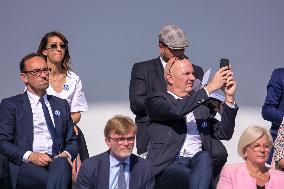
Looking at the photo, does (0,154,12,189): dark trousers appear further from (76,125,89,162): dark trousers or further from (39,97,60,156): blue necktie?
(76,125,89,162): dark trousers

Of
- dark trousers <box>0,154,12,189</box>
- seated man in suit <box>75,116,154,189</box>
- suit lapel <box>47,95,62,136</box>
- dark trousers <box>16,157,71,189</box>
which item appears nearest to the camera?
seated man in suit <box>75,116,154,189</box>

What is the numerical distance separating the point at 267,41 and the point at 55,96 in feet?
7.97

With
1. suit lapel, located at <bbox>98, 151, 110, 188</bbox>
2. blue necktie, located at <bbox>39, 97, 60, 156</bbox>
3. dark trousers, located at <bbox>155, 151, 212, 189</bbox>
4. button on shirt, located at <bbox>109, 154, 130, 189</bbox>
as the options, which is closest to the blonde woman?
dark trousers, located at <bbox>155, 151, 212, 189</bbox>

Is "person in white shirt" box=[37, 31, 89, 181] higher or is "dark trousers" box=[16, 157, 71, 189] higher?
"person in white shirt" box=[37, 31, 89, 181]

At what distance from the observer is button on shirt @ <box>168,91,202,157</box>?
7.21 meters

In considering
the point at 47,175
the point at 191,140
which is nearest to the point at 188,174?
the point at 191,140

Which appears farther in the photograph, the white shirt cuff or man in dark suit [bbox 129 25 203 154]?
man in dark suit [bbox 129 25 203 154]

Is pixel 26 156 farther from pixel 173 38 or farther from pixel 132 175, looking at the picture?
pixel 173 38

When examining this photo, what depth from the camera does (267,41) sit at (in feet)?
30.1

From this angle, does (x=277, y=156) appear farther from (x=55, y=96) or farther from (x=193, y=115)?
(x=55, y=96)

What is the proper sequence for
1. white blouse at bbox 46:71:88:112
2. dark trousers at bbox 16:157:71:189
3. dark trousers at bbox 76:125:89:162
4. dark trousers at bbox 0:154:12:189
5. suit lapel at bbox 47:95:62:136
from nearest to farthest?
1. dark trousers at bbox 16:157:71:189
2. dark trousers at bbox 0:154:12:189
3. suit lapel at bbox 47:95:62:136
4. dark trousers at bbox 76:125:89:162
5. white blouse at bbox 46:71:88:112

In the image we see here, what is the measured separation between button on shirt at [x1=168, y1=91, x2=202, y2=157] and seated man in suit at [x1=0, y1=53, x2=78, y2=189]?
74 cm

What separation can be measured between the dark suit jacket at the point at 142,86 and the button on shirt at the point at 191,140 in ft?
1.50

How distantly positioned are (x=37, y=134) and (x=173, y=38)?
128 centimetres
